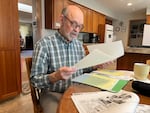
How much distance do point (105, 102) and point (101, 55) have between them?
256 mm

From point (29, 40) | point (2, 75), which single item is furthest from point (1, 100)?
point (29, 40)

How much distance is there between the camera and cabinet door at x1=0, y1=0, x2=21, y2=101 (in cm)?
207

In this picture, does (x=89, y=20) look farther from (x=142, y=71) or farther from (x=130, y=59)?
(x=142, y=71)

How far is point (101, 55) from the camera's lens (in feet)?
2.48

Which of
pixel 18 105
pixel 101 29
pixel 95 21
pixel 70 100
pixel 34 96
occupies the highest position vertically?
pixel 95 21

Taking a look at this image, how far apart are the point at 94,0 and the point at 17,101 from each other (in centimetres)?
345

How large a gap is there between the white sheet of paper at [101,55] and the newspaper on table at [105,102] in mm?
153

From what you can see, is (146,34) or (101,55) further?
(146,34)

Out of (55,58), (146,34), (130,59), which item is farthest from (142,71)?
(146,34)

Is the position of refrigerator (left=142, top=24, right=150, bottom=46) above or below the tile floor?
above

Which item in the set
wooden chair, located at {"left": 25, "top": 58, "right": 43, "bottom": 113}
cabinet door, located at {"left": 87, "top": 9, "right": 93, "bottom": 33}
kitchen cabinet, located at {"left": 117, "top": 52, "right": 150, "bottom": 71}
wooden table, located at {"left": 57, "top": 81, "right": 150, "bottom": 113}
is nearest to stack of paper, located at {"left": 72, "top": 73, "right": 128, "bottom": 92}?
wooden table, located at {"left": 57, "top": 81, "right": 150, "bottom": 113}

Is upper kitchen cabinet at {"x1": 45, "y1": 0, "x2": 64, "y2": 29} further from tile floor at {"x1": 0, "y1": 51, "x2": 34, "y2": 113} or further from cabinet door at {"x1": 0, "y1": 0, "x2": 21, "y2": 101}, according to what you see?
tile floor at {"x1": 0, "y1": 51, "x2": 34, "y2": 113}

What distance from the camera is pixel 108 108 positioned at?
531mm

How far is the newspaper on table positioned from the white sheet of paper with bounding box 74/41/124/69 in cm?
15
